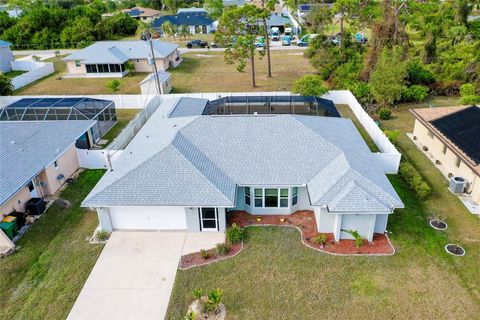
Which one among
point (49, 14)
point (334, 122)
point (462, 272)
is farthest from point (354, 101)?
point (49, 14)

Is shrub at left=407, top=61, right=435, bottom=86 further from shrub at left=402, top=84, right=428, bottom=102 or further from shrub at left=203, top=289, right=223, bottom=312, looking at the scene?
shrub at left=203, top=289, right=223, bottom=312

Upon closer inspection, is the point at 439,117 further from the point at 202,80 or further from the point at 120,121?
the point at 202,80

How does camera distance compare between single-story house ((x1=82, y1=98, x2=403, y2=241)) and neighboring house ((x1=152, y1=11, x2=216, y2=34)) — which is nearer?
single-story house ((x1=82, y1=98, x2=403, y2=241))

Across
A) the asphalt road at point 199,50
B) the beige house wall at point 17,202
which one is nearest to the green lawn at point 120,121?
A: the beige house wall at point 17,202

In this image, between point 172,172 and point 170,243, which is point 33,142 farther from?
point 170,243

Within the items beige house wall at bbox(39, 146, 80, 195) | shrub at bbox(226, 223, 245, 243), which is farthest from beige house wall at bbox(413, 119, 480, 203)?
beige house wall at bbox(39, 146, 80, 195)

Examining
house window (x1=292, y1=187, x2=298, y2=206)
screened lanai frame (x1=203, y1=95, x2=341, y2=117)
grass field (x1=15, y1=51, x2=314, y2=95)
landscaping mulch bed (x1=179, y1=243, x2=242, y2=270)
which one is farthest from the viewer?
grass field (x1=15, y1=51, x2=314, y2=95)

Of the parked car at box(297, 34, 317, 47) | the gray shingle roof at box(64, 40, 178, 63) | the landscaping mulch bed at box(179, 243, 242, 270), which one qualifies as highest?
the gray shingle roof at box(64, 40, 178, 63)
